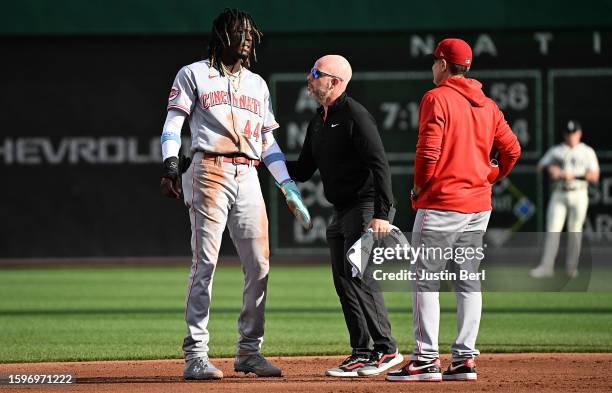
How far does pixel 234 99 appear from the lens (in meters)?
7.32

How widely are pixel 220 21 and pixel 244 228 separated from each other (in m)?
1.25

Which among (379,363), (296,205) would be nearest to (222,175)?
(296,205)

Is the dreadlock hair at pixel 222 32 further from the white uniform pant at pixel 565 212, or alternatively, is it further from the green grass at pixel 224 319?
the white uniform pant at pixel 565 212

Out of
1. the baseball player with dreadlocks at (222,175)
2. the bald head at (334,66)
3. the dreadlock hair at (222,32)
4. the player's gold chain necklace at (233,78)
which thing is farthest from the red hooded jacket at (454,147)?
the dreadlock hair at (222,32)

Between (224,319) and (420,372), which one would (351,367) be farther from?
(224,319)

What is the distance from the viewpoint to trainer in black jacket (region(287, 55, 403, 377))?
291 inches

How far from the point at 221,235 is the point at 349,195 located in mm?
830

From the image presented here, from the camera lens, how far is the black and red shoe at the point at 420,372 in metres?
7.04

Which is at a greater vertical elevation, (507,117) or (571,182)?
(507,117)

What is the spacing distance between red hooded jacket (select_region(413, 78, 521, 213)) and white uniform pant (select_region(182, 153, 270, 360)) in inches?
39.4

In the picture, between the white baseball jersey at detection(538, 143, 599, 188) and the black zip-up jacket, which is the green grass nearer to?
the black zip-up jacket

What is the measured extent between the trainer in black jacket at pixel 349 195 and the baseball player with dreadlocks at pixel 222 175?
29 cm

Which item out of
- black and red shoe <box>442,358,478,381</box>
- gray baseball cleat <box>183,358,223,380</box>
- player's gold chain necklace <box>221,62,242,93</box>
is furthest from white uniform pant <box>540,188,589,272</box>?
gray baseball cleat <box>183,358,223,380</box>

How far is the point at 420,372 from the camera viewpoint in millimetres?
7039
